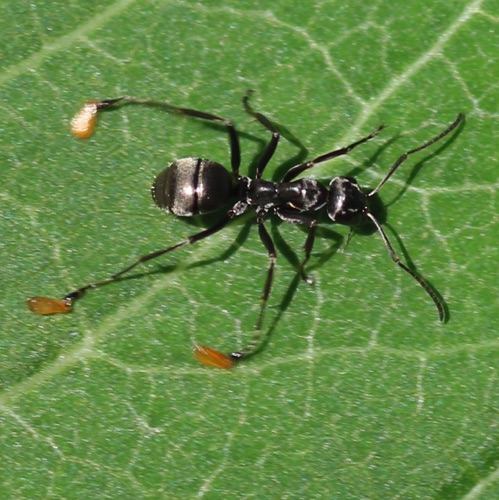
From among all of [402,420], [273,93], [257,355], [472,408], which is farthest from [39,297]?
[472,408]

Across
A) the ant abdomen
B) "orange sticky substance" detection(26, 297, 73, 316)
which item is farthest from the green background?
the ant abdomen

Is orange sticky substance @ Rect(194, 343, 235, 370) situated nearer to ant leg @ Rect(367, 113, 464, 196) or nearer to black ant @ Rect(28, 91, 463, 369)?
black ant @ Rect(28, 91, 463, 369)

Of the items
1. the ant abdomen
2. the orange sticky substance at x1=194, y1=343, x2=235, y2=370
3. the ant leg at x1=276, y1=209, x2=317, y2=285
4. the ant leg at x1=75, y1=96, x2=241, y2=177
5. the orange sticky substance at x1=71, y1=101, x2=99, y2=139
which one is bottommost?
the orange sticky substance at x1=194, y1=343, x2=235, y2=370

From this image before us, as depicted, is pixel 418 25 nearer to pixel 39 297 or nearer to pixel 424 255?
pixel 424 255

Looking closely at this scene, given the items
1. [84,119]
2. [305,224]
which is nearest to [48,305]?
[84,119]

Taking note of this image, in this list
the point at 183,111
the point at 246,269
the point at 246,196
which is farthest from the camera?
the point at 246,196

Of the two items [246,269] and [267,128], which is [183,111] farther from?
[246,269]

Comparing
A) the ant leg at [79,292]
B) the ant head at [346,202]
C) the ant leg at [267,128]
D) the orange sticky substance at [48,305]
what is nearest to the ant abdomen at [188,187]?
the ant leg at [79,292]
